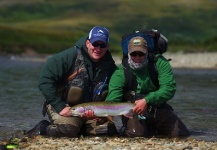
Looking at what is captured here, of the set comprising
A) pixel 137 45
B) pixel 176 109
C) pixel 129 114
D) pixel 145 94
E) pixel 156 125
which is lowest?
pixel 176 109

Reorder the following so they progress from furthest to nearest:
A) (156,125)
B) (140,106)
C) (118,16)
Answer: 1. (118,16)
2. (156,125)
3. (140,106)

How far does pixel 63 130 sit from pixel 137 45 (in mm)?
1752

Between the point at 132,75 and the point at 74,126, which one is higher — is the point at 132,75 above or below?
above

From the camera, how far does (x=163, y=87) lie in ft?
32.6

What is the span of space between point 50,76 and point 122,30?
433ft

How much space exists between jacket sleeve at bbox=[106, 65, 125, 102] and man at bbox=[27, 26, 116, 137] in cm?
20

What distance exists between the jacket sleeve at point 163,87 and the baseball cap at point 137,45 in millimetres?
413

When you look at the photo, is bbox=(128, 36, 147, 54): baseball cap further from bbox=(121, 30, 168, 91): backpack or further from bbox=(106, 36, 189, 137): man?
bbox=(121, 30, 168, 91): backpack

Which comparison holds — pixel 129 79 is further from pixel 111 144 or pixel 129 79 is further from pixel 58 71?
pixel 111 144

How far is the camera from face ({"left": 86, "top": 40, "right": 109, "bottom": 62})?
9922mm

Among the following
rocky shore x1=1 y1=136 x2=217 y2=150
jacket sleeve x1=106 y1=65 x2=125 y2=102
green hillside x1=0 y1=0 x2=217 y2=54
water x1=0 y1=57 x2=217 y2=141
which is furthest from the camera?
green hillside x1=0 y1=0 x2=217 y2=54

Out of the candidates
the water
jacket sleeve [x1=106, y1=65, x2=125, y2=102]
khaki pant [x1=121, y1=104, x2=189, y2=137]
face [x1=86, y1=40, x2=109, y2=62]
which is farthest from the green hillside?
face [x1=86, y1=40, x2=109, y2=62]

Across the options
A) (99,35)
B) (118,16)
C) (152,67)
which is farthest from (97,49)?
(118,16)

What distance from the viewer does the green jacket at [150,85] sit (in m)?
9.91
